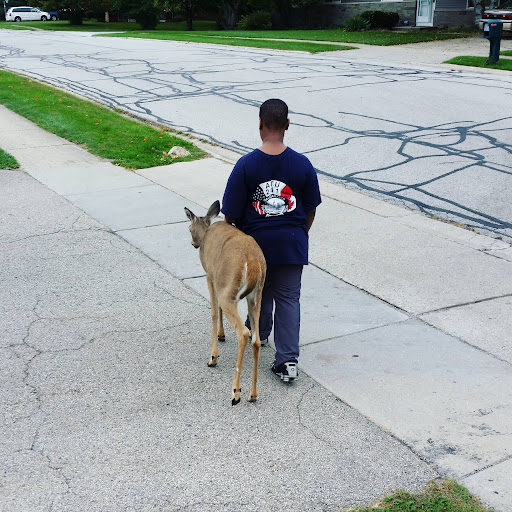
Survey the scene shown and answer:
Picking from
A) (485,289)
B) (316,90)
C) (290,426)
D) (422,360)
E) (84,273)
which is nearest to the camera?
(290,426)

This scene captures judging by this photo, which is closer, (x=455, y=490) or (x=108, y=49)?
(x=455, y=490)

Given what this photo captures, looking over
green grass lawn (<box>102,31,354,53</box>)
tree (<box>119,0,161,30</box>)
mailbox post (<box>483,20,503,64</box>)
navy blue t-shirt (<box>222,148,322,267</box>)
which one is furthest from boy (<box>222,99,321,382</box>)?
tree (<box>119,0,161,30</box>)

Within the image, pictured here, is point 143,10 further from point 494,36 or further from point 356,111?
point 356,111

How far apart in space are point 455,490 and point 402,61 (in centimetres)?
1994

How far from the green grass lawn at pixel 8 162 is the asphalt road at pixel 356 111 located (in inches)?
122

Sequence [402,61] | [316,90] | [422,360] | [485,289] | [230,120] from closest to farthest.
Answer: [422,360] → [485,289] → [230,120] → [316,90] → [402,61]

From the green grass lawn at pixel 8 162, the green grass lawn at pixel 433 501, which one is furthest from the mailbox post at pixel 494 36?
the green grass lawn at pixel 433 501

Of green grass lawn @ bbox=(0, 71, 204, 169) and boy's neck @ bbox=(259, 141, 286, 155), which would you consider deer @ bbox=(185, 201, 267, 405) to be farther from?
green grass lawn @ bbox=(0, 71, 204, 169)

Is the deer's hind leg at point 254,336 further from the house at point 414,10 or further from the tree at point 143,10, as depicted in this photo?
the tree at point 143,10

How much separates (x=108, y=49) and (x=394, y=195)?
22.3 metres

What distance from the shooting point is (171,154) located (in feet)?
34.2

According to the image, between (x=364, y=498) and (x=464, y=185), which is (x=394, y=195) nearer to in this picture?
(x=464, y=185)

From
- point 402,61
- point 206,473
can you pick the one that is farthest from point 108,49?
point 206,473

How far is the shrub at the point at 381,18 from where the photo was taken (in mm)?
35375
